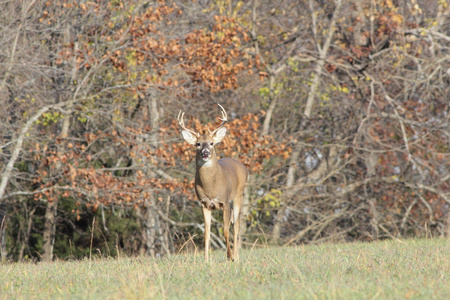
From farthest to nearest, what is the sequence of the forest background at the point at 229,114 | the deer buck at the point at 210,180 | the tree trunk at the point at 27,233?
the tree trunk at the point at 27,233
the forest background at the point at 229,114
the deer buck at the point at 210,180

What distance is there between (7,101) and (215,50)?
13.6 feet

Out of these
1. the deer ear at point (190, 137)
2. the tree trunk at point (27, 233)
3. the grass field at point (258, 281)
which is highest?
the deer ear at point (190, 137)

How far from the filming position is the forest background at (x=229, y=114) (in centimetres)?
1310

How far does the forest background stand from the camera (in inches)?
516

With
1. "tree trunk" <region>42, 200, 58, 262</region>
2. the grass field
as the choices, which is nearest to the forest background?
"tree trunk" <region>42, 200, 58, 262</region>

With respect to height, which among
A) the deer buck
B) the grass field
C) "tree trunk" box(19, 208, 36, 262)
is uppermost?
the deer buck

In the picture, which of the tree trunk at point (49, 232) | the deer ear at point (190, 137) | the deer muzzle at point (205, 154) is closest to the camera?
the deer muzzle at point (205, 154)

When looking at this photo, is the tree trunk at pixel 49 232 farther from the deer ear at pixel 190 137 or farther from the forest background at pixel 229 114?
the deer ear at pixel 190 137

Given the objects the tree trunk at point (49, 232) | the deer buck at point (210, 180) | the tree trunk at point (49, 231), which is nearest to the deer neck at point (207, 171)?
the deer buck at point (210, 180)

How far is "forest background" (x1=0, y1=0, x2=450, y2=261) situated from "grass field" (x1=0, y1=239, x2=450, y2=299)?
634cm

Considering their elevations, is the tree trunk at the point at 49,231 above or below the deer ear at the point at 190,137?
below

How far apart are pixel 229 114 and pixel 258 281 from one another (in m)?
11.7

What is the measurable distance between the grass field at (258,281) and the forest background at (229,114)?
20.8 ft

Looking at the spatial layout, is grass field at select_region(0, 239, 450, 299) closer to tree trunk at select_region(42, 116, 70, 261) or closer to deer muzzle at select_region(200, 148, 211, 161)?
deer muzzle at select_region(200, 148, 211, 161)
